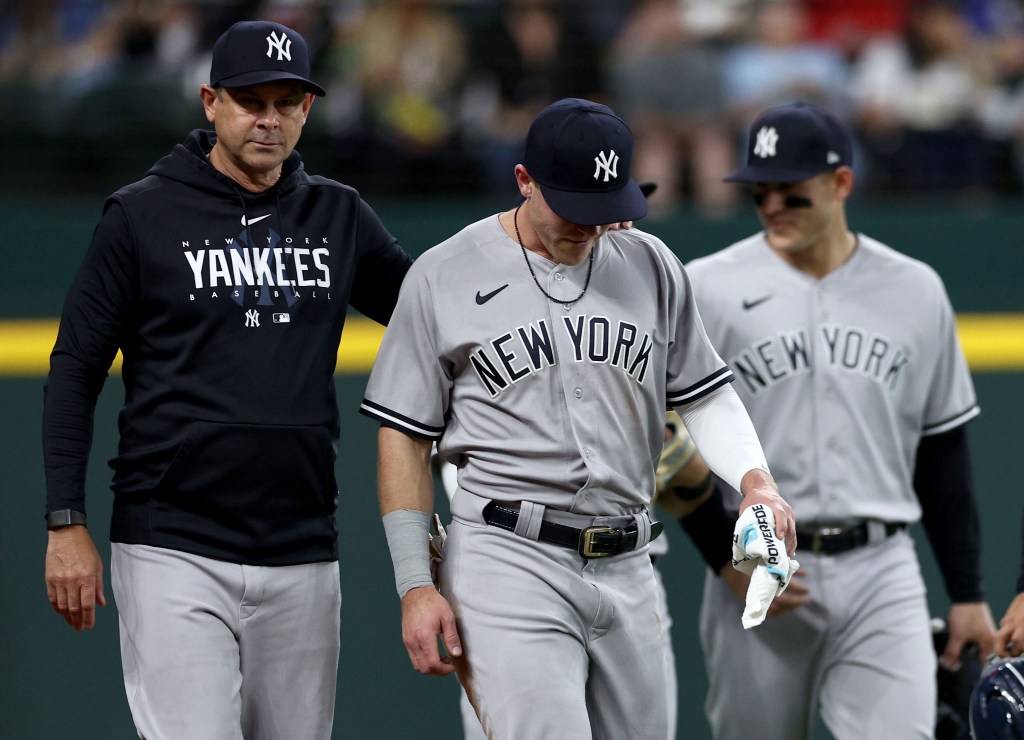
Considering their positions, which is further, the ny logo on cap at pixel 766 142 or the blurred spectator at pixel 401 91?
the blurred spectator at pixel 401 91

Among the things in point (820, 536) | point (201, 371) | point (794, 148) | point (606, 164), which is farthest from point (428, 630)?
point (794, 148)

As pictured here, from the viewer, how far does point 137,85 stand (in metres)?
6.70

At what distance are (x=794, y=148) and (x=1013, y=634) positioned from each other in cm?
152

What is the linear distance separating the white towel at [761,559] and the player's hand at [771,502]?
29 millimetres

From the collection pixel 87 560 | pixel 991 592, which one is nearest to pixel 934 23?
pixel 991 592

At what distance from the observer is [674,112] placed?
23.3 feet

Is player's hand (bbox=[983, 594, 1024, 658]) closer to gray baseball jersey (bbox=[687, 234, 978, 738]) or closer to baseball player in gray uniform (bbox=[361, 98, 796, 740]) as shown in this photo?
gray baseball jersey (bbox=[687, 234, 978, 738])

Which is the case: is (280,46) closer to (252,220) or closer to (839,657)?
(252,220)

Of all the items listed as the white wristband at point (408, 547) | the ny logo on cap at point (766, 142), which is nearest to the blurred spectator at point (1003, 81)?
the ny logo on cap at point (766, 142)

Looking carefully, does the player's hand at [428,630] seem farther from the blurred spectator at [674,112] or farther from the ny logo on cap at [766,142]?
the blurred spectator at [674,112]

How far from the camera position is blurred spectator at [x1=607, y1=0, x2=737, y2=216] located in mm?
6965

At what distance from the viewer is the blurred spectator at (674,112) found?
6965 mm

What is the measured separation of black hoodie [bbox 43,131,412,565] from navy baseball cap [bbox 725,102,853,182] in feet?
4.90

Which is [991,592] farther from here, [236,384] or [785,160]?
[236,384]
